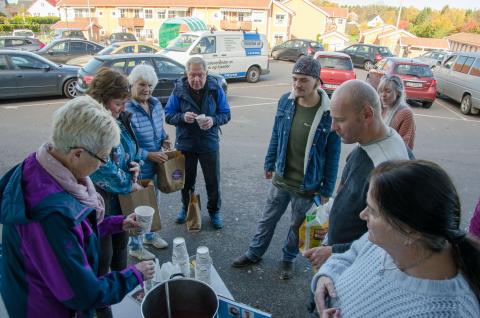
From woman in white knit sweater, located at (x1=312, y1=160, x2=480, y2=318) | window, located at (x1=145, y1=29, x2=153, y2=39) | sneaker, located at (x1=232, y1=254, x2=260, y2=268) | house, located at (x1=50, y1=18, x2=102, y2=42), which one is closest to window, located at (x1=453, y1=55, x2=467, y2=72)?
sneaker, located at (x1=232, y1=254, x2=260, y2=268)

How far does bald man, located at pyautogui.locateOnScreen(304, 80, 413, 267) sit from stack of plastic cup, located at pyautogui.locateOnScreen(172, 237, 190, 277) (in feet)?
2.51

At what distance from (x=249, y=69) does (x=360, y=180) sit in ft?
43.8

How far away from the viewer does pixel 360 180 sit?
206 centimetres

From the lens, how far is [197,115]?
384 centimetres

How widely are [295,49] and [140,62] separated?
15947 millimetres

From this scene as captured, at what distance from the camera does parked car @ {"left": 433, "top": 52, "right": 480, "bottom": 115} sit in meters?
11.2

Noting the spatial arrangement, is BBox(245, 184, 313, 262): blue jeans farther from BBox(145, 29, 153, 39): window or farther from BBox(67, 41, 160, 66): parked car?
BBox(145, 29, 153, 39): window

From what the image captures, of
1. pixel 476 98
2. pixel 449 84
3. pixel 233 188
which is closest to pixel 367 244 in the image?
pixel 233 188

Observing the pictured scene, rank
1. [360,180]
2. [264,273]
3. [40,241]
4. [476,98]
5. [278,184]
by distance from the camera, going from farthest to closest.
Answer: [476,98]
[264,273]
[278,184]
[360,180]
[40,241]

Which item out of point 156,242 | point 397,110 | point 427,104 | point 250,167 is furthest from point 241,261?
point 427,104

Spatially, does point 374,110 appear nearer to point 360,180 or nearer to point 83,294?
point 360,180

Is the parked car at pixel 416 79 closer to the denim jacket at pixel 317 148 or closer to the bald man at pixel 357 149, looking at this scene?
the denim jacket at pixel 317 148

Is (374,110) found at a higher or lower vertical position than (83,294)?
higher

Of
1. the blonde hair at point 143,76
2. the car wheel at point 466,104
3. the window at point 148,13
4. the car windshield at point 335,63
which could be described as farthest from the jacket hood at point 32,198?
the window at point 148,13
